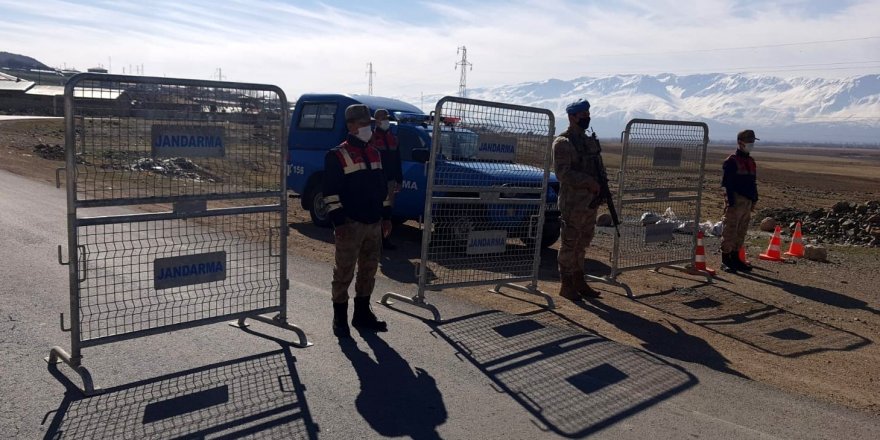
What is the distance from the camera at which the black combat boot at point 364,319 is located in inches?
265

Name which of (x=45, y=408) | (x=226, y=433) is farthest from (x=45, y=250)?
(x=226, y=433)

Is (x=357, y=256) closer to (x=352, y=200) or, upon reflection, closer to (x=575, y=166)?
(x=352, y=200)

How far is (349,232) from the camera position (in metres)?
6.43

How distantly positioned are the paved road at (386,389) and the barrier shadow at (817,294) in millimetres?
4195

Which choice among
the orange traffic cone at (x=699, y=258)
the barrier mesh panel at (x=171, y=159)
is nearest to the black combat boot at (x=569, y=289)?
the orange traffic cone at (x=699, y=258)

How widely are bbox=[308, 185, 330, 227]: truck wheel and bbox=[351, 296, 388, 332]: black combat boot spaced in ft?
20.4

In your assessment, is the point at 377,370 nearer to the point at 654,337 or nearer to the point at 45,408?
the point at 45,408

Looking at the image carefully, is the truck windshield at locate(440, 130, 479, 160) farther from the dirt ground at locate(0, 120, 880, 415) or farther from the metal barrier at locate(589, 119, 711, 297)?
the metal barrier at locate(589, 119, 711, 297)

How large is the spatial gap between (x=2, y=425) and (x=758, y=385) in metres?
5.27

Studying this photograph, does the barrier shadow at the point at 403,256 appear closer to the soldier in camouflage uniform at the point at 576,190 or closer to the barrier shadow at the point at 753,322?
the soldier in camouflage uniform at the point at 576,190

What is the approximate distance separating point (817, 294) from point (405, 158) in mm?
6223

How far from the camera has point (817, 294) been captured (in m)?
9.91

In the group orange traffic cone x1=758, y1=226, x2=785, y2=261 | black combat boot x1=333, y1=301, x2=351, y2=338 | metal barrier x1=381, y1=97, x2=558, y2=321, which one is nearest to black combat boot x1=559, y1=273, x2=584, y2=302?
metal barrier x1=381, y1=97, x2=558, y2=321

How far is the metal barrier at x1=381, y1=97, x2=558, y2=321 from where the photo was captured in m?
7.57
